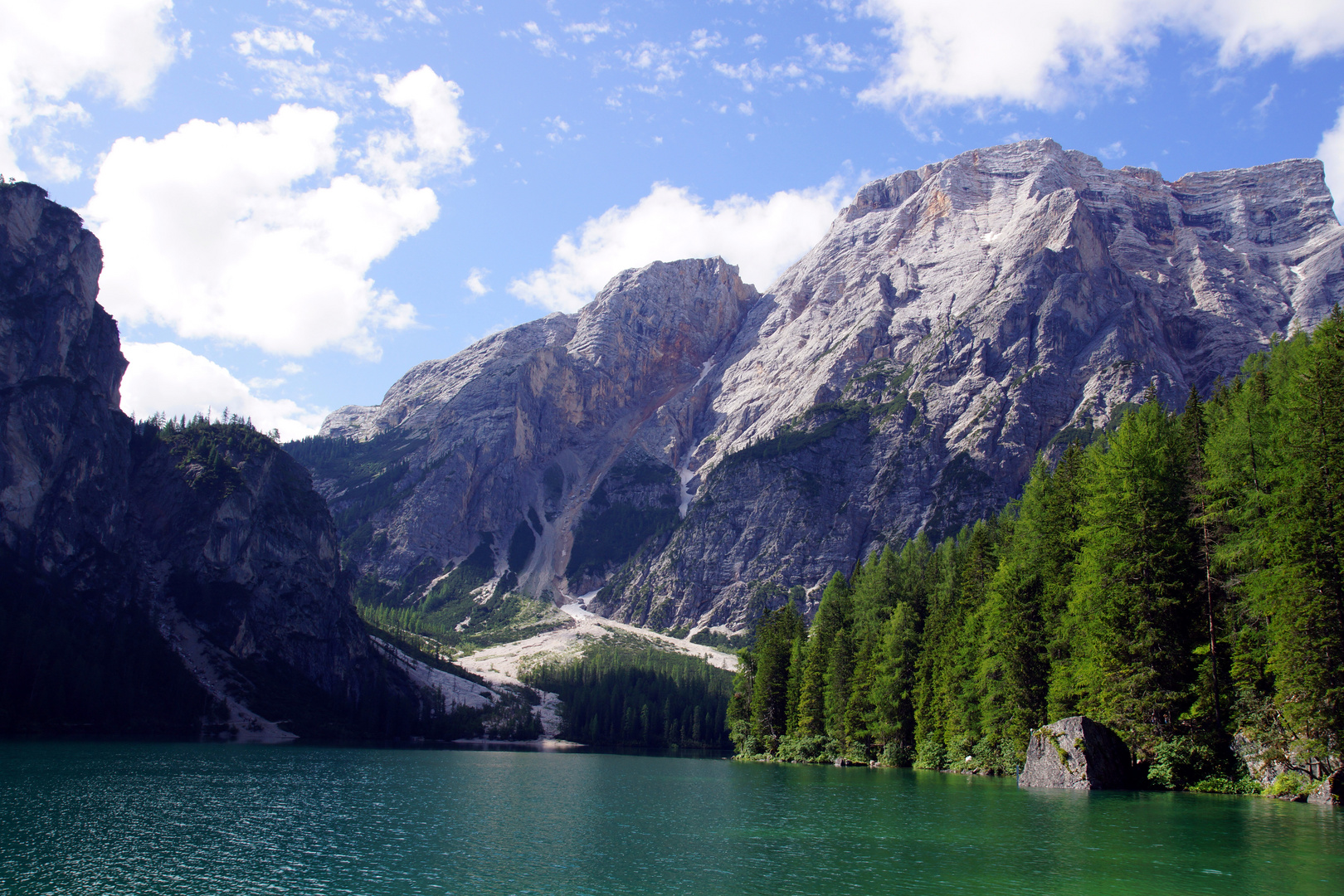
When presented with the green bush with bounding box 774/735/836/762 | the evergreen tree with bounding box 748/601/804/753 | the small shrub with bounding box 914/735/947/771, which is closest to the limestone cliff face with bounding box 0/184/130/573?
the evergreen tree with bounding box 748/601/804/753

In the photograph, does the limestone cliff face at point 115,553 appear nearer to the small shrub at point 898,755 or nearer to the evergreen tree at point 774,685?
the evergreen tree at point 774,685

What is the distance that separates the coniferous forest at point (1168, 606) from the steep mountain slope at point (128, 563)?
11544 centimetres

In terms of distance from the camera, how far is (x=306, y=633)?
7151 inches

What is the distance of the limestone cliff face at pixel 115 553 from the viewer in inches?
4983

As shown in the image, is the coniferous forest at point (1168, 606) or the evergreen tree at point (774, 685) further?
the evergreen tree at point (774, 685)

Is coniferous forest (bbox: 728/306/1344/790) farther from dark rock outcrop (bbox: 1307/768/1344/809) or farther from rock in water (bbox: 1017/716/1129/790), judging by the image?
rock in water (bbox: 1017/716/1129/790)

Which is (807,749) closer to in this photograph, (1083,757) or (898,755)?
(898,755)

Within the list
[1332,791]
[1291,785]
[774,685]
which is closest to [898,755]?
[774,685]

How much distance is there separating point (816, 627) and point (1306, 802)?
53.0 m

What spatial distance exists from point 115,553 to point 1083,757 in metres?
166

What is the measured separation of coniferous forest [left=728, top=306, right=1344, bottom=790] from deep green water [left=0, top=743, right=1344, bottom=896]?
13.5 feet

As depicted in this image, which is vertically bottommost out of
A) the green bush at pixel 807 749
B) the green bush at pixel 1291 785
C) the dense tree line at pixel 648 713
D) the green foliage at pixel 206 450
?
the dense tree line at pixel 648 713

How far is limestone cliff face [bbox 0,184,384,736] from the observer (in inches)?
4983

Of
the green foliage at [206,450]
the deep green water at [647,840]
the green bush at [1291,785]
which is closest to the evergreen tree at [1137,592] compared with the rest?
the deep green water at [647,840]
